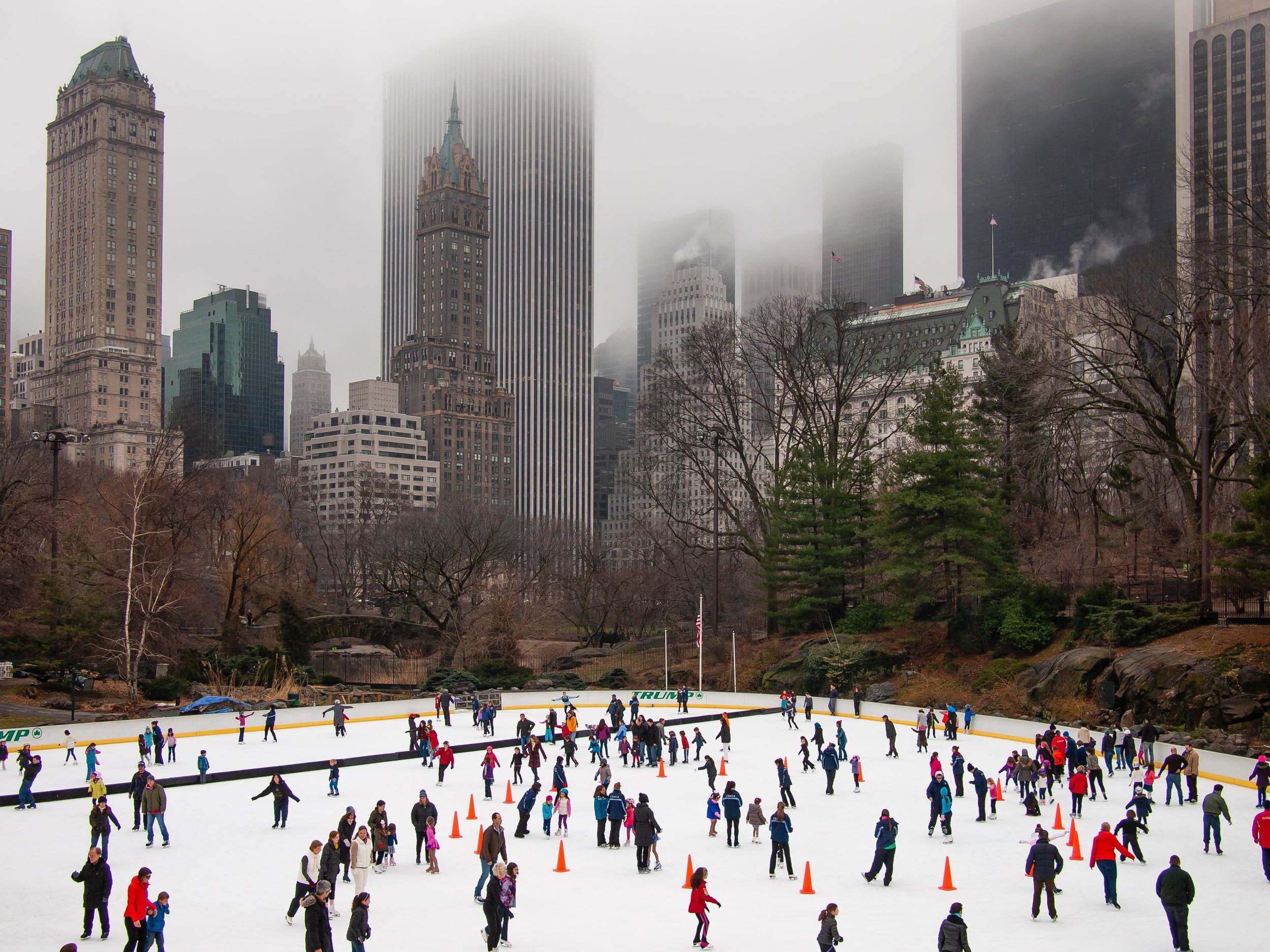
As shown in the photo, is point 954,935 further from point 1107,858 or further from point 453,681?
point 453,681

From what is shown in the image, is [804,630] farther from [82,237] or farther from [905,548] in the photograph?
[82,237]

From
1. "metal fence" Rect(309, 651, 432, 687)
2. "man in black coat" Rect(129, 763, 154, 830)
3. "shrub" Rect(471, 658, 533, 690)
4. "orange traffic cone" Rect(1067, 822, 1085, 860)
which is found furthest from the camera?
"metal fence" Rect(309, 651, 432, 687)

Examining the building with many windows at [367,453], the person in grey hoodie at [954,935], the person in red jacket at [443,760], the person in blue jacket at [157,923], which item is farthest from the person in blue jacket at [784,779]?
the building with many windows at [367,453]

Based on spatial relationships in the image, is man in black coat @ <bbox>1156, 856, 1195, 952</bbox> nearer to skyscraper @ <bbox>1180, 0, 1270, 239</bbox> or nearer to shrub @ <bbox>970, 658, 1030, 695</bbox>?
shrub @ <bbox>970, 658, 1030, 695</bbox>

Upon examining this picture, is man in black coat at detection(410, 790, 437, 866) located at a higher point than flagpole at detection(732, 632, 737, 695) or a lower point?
higher

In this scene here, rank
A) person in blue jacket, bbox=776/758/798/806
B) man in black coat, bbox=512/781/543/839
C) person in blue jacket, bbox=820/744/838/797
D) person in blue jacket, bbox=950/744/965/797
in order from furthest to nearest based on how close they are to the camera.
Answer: person in blue jacket, bbox=820/744/838/797 → person in blue jacket, bbox=950/744/965/797 → person in blue jacket, bbox=776/758/798/806 → man in black coat, bbox=512/781/543/839

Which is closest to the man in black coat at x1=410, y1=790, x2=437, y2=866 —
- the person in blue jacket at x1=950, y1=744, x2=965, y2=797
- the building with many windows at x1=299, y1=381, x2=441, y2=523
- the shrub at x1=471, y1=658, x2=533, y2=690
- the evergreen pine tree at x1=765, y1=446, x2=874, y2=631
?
the person in blue jacket at x1=950, y1=744, x2=965, y2=797
